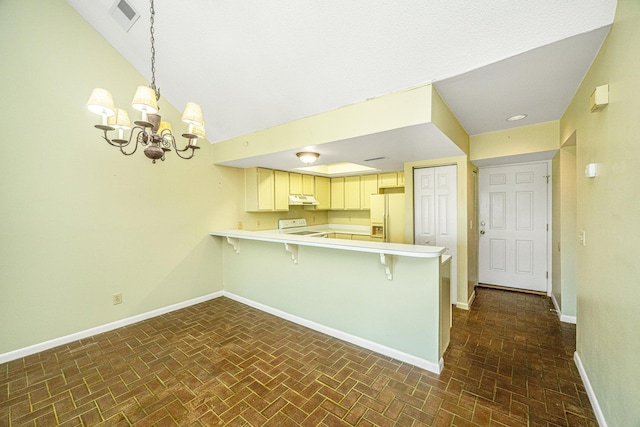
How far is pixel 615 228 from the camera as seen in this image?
4.93ft

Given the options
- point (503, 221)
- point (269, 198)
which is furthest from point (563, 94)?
point (269, 198)

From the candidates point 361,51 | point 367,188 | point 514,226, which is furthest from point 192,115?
point 514,226

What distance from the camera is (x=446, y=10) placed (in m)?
1.68

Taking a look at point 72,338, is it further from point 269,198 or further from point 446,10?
point 446,10

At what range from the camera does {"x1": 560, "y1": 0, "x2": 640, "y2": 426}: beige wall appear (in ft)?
4.20

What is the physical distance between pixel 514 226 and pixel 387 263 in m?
3.35

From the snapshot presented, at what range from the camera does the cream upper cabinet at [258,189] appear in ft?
14.9

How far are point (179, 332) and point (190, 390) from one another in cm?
118

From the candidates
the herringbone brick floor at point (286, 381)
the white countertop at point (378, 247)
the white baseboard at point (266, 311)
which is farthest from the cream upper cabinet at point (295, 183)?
the herringbone brick floor at point (286, 381)

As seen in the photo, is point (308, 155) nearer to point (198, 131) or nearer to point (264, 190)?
point (264, 190)

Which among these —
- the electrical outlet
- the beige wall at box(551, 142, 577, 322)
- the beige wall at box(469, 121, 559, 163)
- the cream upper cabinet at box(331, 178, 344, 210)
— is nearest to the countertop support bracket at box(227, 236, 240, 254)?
the electrical outlet

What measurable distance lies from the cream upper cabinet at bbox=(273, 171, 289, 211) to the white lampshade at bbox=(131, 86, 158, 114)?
3161 millimetres

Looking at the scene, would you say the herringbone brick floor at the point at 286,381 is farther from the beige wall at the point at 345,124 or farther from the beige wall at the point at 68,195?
the beige wall at the point at 345,124

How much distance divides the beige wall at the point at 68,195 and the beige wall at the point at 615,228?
445 centimetres
